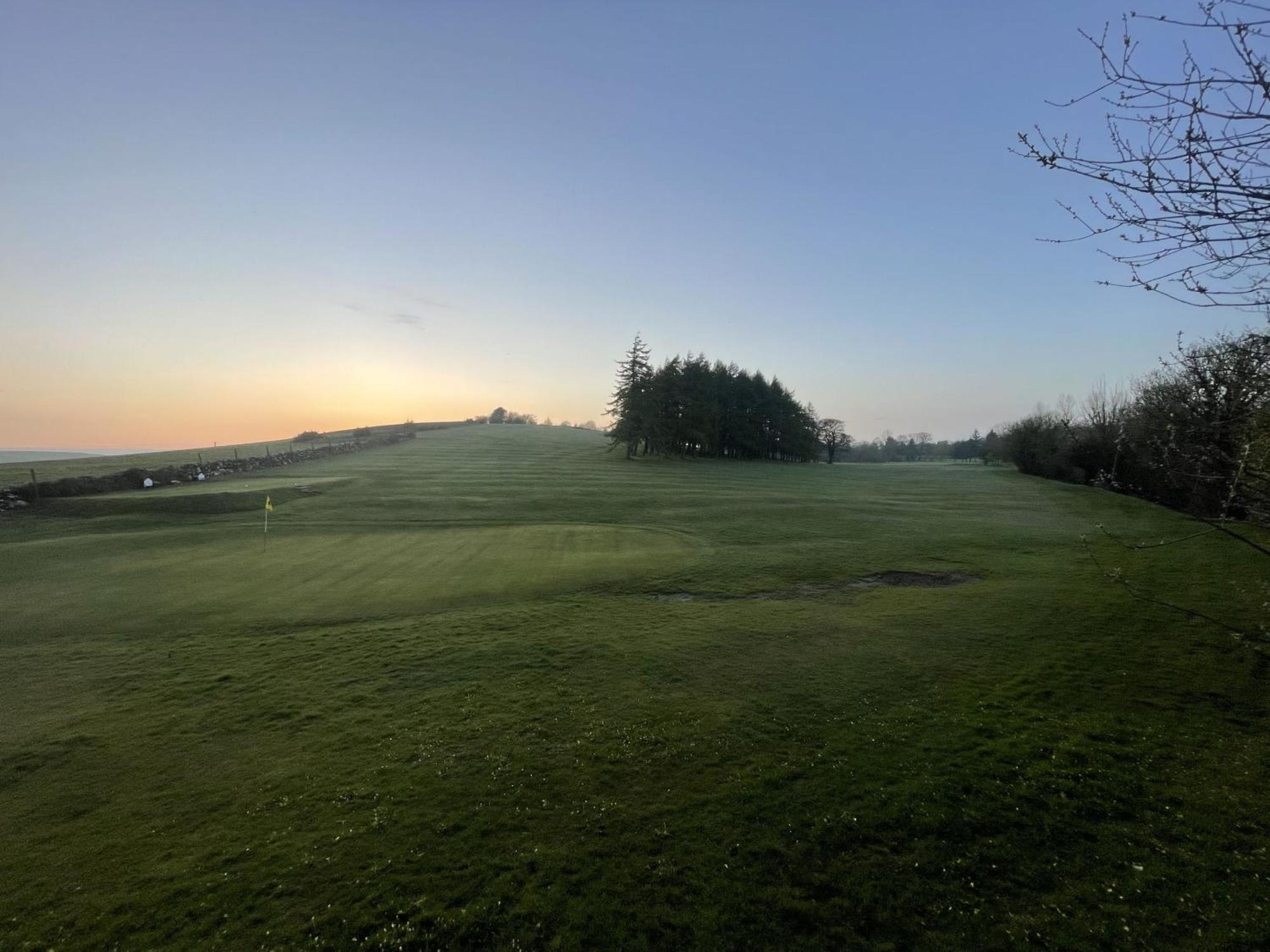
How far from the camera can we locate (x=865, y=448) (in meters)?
171

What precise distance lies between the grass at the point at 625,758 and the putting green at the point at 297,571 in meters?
0.19

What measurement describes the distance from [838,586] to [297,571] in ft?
58.0

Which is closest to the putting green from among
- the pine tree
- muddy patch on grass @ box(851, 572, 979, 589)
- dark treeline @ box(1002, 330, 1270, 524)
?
A: muddy patch on grass @ box(851, 572, 979, 589)

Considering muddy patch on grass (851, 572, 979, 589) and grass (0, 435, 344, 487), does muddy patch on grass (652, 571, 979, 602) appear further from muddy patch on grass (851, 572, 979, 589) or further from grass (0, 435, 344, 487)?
grass (0, 435, 344, 487)

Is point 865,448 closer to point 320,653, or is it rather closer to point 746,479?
point 746,479

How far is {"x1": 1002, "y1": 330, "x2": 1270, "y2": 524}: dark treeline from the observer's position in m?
7.72

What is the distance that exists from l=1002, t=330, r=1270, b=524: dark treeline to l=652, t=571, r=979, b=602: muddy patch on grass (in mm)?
5355

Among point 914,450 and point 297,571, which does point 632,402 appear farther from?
point 914,450

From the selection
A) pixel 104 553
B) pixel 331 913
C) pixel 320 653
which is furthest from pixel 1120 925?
pixel 104 553

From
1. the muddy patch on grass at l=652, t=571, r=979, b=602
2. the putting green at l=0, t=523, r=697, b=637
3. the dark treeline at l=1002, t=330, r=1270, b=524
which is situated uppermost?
the dark treeline at l=1002, t=330, r=1270, b=524

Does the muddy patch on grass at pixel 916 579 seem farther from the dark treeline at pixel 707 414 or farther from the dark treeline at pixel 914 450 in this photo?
the dark treeline at pixel 914 450

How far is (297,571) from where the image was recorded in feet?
56.6

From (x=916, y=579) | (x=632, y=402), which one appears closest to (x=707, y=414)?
(x=632, y=402)

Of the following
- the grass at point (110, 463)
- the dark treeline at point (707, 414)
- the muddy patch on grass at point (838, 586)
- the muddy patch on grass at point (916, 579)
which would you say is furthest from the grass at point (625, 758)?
the dark treeline at point (707, 414)
